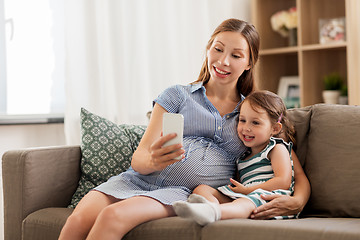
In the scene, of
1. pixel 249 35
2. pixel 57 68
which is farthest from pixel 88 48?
pixel 249 35

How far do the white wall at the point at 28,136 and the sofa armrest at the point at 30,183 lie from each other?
2.26 ft

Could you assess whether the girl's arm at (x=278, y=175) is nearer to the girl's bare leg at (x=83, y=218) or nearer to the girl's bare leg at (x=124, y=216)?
the girl's bare leg at (x=124, y=216)

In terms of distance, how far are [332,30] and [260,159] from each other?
1714 millimetres

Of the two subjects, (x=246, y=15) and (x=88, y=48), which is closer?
(x=88, y=48)

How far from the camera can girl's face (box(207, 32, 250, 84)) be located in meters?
1.90

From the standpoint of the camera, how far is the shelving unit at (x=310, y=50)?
3.07 m

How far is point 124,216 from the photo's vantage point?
1544mm

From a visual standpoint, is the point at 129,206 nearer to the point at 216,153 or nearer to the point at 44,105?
the point at 216,153

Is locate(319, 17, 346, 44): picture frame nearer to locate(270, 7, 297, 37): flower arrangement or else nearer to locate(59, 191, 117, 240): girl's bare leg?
locate(270, 7, 297, 37): flower arrangement

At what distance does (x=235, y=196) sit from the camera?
Answer: 1708 mm

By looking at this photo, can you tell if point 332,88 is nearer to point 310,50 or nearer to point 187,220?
point 310,50

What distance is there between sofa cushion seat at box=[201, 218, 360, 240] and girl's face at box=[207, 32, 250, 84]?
615 millimetres

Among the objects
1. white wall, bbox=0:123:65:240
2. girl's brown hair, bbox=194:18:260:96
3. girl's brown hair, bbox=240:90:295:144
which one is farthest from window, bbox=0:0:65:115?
girl's brown hair, bbox=240:90:295:144

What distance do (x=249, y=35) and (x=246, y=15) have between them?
1741 mm
